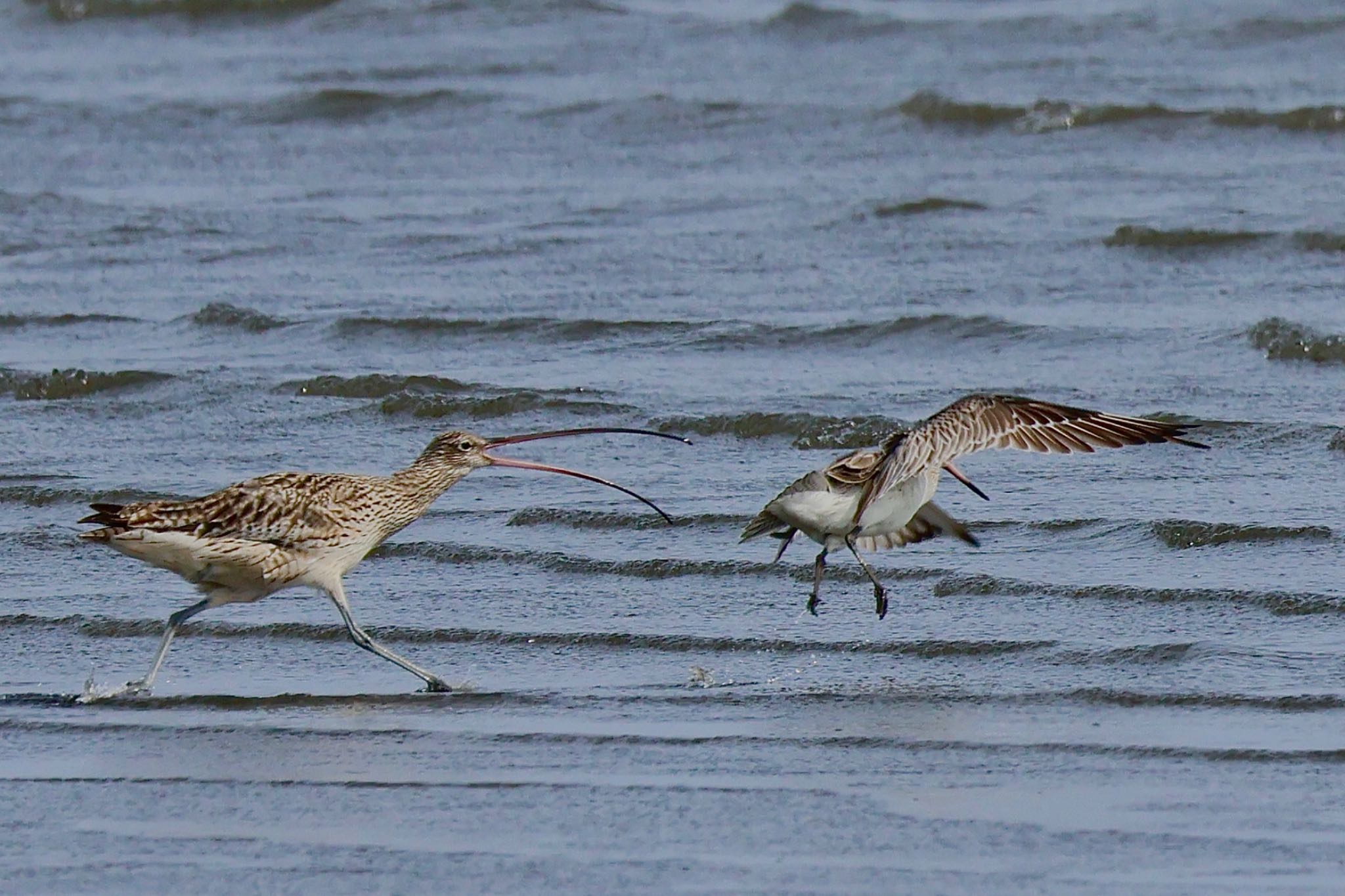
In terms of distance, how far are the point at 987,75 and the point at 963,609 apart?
40.2 feet

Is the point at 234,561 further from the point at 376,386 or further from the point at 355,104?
the point at 355,104

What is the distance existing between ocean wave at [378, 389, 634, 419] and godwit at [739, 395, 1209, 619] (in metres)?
3.17

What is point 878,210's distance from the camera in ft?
52.6

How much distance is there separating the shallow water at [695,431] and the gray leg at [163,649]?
0.07m

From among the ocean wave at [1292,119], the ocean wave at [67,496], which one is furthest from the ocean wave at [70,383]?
the ocean wave at [1292,119]

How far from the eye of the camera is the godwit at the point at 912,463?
8516 mm

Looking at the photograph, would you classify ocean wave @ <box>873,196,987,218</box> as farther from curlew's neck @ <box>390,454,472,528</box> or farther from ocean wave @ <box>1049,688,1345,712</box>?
ocean wave @ <box>1049,688,1345,712</box>

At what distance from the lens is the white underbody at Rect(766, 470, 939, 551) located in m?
8.53

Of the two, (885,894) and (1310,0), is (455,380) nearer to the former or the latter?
(885,894)

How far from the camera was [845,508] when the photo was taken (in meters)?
8.60

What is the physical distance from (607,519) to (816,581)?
175 cm

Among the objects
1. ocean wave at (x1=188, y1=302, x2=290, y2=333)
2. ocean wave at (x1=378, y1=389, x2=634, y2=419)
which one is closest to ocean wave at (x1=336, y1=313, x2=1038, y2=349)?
ocean wave at (x1=188, y1=302, x2=290, y2=333)

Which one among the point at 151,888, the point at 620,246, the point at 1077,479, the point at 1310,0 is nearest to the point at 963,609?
the point at 1077,479

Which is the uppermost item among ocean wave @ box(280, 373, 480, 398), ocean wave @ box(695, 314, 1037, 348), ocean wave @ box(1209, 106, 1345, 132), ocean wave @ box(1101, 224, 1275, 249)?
ocean wave @ box(1209, 106, 1345, 132)
